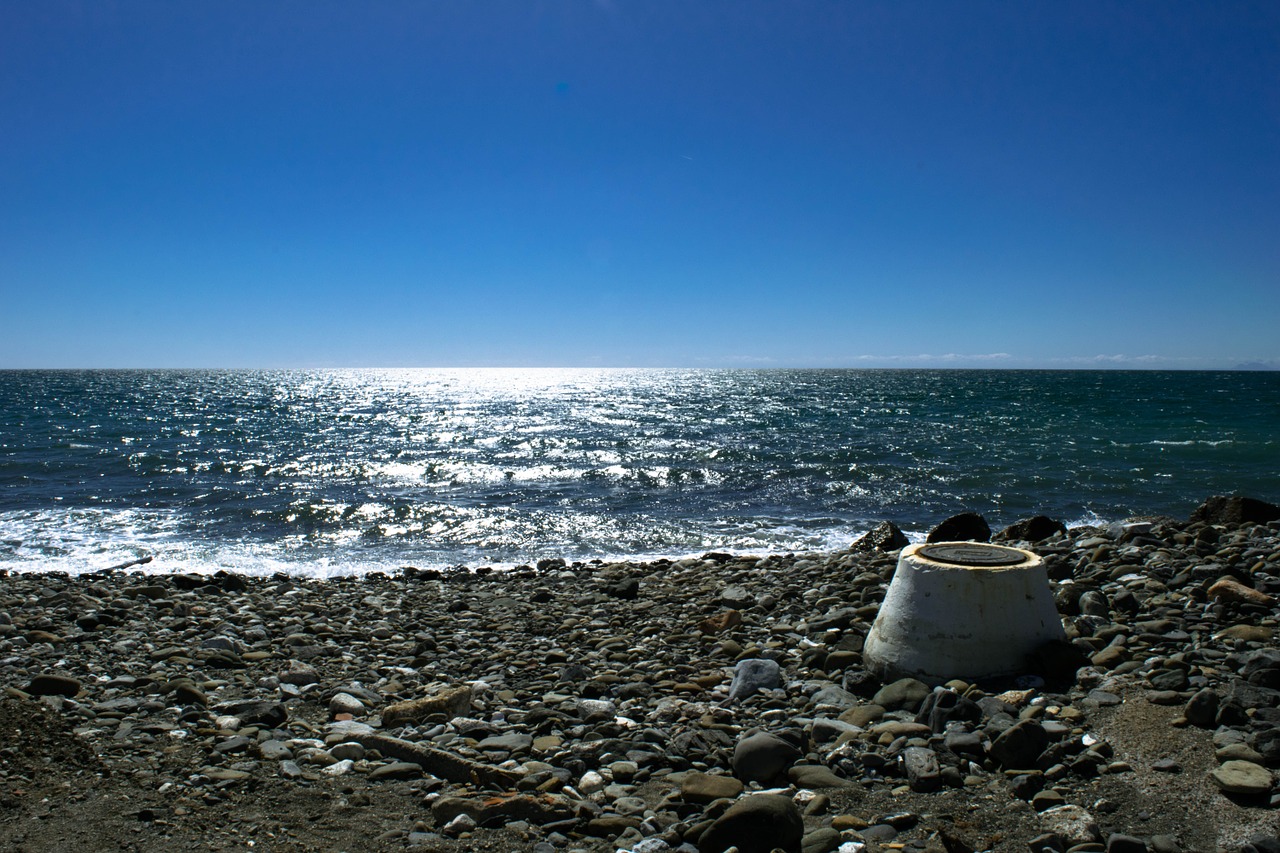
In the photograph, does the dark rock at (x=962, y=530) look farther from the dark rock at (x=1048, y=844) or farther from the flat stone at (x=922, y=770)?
the dark rock at (x=1048, y=844)

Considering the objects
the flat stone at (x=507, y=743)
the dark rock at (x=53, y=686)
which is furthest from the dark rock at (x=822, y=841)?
the dark rock at (x=53, y=686)

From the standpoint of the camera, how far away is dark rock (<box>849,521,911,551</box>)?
12906 mm

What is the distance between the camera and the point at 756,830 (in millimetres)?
3854

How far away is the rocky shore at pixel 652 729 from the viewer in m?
3.97

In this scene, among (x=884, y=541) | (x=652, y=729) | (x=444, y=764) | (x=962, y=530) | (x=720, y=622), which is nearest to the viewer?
(x=444, y=764)

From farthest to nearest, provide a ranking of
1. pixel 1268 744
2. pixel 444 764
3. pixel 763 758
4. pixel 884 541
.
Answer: pixel 884 541 < pixel 444 764 < pixel 763 758 < pixel 1268 744

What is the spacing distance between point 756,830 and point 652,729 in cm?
173

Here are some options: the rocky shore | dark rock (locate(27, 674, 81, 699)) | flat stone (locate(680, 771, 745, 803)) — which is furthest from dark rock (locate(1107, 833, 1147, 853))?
dark rock (locate(27, 674, 81, 699))

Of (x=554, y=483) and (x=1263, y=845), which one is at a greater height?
(x=1263, y=845)

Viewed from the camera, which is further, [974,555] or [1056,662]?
[974,555]

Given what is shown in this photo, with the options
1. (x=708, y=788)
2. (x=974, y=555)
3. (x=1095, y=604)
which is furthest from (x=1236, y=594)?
(x=708, y=788)

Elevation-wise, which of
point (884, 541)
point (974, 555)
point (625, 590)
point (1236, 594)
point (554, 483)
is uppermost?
point (974, 555)

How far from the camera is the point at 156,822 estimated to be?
4.07 metres

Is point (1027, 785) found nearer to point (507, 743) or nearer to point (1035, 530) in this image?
point (507, 743)
